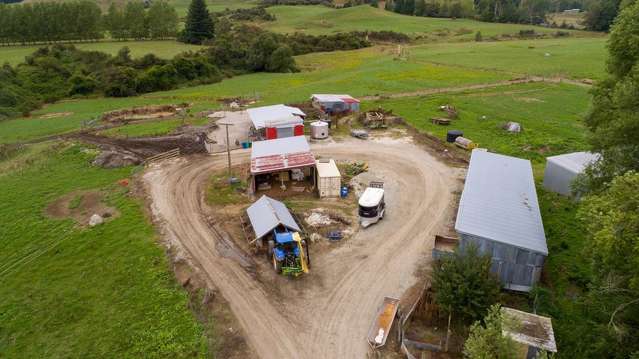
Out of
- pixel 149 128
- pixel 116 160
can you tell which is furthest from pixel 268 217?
pixel 149 128

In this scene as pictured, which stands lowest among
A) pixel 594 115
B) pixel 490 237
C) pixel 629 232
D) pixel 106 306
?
pixel 106 306

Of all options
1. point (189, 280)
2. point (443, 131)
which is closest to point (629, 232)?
point (189, 280)

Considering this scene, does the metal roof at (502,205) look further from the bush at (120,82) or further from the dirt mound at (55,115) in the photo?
the bush at (120,82)

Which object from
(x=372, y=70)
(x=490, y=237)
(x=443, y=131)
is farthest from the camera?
(x=372, y=70)

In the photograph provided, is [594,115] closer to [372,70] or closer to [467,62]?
[372,70]

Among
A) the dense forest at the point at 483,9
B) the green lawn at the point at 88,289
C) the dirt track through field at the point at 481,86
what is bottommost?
the green lawn at the point at 88,289

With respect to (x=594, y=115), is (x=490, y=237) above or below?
below

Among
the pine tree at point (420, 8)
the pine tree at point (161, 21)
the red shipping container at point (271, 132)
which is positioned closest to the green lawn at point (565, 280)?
the red shipping container at point (271, 132)
